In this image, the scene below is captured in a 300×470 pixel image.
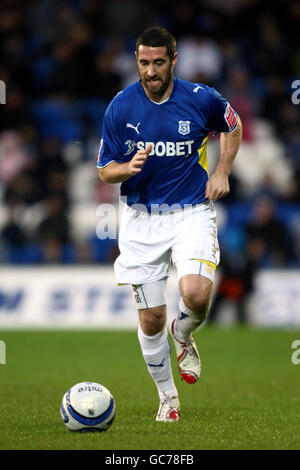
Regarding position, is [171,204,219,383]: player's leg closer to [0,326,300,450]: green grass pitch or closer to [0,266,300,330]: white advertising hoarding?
[0,326,300,450]: green grass pitch

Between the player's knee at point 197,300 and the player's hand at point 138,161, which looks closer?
the player's hand at point 138,161

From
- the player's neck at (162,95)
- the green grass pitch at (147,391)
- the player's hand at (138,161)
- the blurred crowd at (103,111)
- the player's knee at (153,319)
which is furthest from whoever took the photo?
the blurred crowd at (103,111)

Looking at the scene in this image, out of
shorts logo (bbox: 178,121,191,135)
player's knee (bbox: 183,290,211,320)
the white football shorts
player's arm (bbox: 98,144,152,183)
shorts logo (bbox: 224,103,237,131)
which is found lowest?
player's knee (bbox: 183,290,211,320)

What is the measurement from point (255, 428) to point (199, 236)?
1.35 m

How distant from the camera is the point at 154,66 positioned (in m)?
5.95

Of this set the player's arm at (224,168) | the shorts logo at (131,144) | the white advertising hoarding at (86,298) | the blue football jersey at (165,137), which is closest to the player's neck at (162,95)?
the blue football jersey at (165,137)

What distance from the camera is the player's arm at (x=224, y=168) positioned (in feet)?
19.9

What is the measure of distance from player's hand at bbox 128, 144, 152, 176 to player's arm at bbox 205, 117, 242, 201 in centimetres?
62

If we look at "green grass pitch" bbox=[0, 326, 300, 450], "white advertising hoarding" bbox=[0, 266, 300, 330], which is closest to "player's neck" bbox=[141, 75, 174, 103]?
"green grass pitch" bbox=[0, 326, 300, 450]

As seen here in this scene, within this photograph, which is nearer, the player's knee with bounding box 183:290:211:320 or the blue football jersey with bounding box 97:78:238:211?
the player's knee with bounding box 183:290:211:320

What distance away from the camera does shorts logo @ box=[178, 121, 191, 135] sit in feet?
20.2

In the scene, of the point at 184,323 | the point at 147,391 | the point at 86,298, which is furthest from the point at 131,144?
the point at 86,298

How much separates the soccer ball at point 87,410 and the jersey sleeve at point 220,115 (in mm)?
2065

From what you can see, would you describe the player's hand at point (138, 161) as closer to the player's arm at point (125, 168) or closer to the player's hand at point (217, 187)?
the player's arm at point (125, 168)
